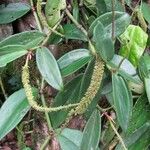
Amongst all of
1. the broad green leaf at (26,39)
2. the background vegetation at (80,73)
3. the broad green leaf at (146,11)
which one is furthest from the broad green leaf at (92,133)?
the broad green leaf at (146,11)

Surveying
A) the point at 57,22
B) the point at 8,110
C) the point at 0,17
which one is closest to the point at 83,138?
the point at 8,110

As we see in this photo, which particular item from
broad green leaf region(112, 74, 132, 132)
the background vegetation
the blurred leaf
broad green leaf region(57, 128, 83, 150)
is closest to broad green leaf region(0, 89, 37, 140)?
the background vegetation

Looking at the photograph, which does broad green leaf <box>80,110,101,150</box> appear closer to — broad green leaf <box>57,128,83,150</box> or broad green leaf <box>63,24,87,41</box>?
broad green leaf <box>57,128,83,150</box>

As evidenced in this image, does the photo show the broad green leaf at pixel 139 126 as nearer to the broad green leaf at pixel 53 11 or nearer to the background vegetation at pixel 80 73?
the background vegetation at pixel 80 73

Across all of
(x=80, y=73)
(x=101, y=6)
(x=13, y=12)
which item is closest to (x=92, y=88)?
(x=80, y=73)

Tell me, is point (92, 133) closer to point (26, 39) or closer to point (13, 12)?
point (26, 39)

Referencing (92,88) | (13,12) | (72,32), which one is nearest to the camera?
(92,88)

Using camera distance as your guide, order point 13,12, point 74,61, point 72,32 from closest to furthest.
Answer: point 74,61
point 72,32
point 13,12

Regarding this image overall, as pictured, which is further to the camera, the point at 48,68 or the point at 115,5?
the point at 115,5
